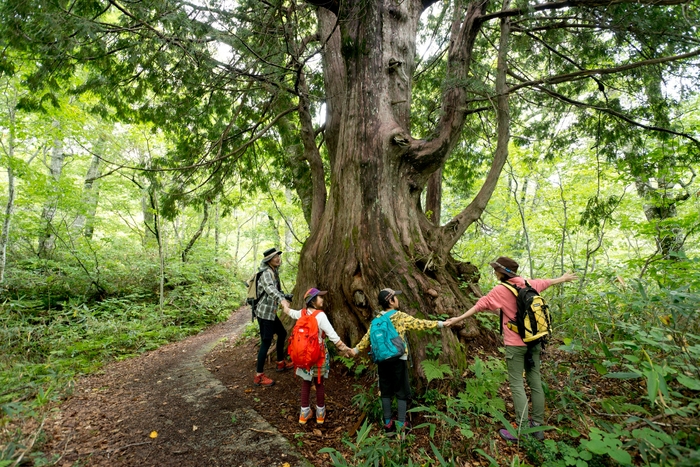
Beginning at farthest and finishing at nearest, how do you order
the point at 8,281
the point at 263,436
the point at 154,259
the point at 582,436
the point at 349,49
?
the point at 154,259 < the point at 8,281 < the point at 349,49 < the point at 263,436 < the point at 582,436

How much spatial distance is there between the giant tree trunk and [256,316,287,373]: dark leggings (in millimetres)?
694

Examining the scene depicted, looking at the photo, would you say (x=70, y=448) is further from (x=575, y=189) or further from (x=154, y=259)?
(x=575, y=189)

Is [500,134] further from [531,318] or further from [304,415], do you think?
[304,415]

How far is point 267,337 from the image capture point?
452 centimetres

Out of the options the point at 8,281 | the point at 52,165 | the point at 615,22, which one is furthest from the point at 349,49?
the point at 52,165

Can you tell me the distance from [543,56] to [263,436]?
304 inches

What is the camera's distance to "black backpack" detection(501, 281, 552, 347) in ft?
9.84

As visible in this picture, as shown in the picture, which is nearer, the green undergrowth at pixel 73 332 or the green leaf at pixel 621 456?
the green leaf at pixel 621 456

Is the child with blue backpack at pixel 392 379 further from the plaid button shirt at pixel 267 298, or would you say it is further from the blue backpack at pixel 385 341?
the plaid button shirt at pixel 267 298

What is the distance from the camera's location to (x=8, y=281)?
8.06 metres

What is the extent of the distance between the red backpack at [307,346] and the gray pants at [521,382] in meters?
1.96

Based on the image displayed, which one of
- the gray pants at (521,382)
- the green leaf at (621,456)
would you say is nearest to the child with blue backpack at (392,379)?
the gray pants at (521,382)

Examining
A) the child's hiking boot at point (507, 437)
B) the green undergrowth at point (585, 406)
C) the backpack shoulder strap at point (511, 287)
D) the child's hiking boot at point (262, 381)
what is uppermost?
the backpack shoulder strap at point (511, 287)

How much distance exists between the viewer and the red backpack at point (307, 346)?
3.41 metres
